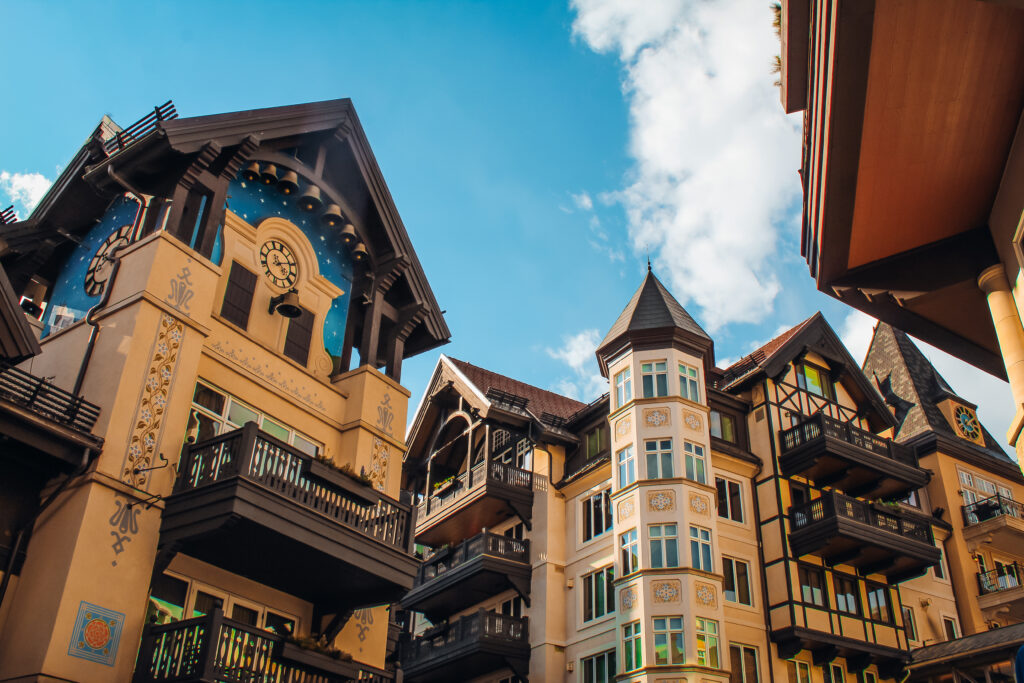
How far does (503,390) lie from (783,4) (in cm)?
3253

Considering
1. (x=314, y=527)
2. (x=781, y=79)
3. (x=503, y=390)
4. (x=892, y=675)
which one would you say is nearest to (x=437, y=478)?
(x=503, y=390)

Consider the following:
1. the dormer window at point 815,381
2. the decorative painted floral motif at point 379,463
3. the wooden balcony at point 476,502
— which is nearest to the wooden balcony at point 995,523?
the dormer window at point 815,381

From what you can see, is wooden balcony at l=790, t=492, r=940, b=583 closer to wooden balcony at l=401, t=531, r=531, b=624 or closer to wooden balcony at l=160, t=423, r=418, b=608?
wooden balcony at l=401, t=531, r=531, b=624

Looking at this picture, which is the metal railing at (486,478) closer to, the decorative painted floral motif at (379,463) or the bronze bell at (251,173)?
the decorative painted floral motif at (379,463)

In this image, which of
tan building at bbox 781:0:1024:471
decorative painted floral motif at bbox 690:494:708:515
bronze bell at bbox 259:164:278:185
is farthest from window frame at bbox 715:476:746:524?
tan building at bbox 781:0:1024:471

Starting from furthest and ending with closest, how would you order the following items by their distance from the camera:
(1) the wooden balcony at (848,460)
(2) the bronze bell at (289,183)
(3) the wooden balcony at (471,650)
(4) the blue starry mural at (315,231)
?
(1) the wooden balcony at (848,460)
(3) the wooden balcony at (471,650)
(2) the bronze bell at (289,183)
(4) the blue starry mural at (315,231)

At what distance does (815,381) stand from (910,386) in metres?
9.85

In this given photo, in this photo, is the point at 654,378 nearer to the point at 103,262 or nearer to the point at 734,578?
the point at 734,578

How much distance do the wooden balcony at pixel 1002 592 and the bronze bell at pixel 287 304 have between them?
29.8 metres

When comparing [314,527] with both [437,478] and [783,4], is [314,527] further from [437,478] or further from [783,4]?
[437,478]

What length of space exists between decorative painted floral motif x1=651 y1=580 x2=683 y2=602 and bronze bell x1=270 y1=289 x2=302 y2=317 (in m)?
14.8

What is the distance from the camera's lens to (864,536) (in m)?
31.6

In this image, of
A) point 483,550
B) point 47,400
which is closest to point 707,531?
point 483,550

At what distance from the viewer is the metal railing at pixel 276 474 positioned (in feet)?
50.4
